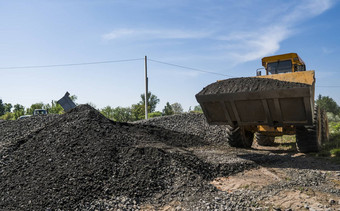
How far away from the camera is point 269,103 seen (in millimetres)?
6543

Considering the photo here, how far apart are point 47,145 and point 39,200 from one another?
2.40 metres

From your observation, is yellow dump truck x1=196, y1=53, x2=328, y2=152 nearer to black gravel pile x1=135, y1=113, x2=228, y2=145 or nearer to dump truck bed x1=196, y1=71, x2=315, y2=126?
dump truck bed x1=196, y1=71, x2=315, y2=126

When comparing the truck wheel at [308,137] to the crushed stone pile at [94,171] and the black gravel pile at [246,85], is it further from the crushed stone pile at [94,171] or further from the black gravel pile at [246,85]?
the crushed stone pile at [94,171]

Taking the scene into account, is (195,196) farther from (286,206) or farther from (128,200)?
(286,206)

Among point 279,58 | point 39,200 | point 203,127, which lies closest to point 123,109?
point 203,127

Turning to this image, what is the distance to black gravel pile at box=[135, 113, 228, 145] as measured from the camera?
409 inches

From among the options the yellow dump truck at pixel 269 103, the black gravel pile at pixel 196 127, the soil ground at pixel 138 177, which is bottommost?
the soil ground at pixel 138 177

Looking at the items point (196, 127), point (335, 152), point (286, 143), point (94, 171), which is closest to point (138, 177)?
point (94, 171)

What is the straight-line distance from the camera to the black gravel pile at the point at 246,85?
6.40m

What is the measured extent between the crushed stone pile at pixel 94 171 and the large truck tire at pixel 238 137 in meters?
2.24

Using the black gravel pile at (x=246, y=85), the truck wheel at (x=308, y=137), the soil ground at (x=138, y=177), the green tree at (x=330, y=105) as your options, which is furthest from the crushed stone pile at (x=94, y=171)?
the green tree at (x=330, y=105)

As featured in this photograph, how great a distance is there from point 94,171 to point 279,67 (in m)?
6.59

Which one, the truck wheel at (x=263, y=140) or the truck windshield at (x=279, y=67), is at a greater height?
the truck windshield at (x=279, y=67)

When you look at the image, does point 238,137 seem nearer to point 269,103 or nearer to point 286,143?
point 269,103
